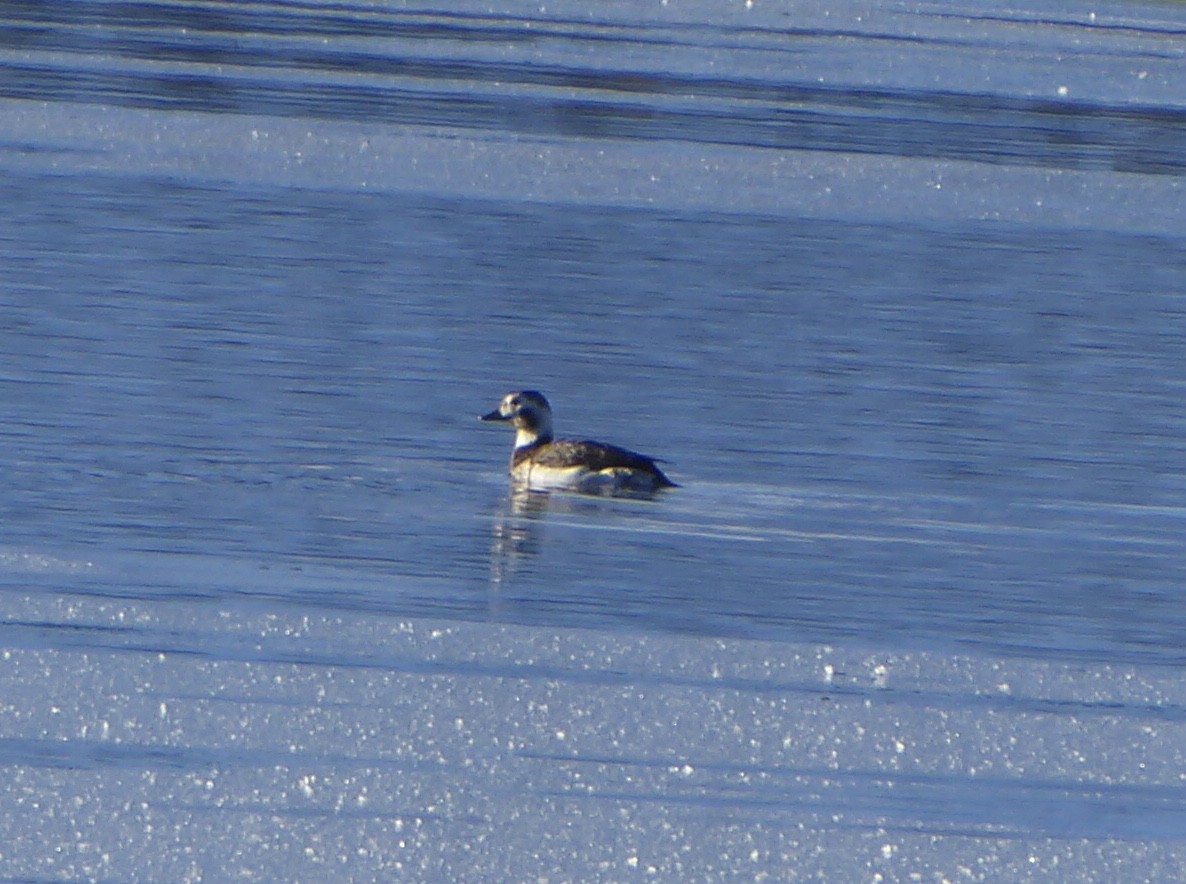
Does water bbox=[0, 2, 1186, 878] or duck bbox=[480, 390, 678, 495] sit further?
duck bbox=[480, 390, 678, 495]

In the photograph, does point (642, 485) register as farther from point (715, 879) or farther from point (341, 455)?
point (715, 879)

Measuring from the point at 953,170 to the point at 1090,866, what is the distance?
47.8ft

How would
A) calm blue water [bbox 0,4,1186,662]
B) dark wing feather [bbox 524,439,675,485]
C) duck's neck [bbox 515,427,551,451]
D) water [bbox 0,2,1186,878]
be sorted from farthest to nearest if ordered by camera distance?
1. duck's neck [bbox 515,427,551,451]
2. dark wing feather [bbox 524,439,675,485]
3. calm blue water [bbox 0,4,1186,662]
4. water [bbox 0,2,1186,878]

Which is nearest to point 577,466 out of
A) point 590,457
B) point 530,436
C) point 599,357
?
point 590,457

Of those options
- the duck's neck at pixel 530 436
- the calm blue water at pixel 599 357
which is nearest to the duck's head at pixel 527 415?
the duck's neck at pixel 530 436

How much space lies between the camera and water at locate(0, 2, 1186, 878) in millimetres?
6383

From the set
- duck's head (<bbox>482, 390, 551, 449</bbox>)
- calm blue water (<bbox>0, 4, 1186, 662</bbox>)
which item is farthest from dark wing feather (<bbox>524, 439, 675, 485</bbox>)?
duck's head (<bbox>482, 390, 551, 449</bbox>)

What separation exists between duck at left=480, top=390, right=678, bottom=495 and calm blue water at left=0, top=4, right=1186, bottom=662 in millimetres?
84

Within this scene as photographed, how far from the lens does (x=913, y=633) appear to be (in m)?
6.82

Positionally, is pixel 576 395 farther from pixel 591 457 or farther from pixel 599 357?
pixel 591 457

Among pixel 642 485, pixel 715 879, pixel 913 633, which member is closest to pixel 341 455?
pixel 642 485

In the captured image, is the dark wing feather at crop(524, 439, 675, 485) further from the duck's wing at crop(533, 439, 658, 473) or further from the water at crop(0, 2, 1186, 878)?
the water at crop(0, 2, 1186, 878)

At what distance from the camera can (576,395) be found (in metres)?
10.6

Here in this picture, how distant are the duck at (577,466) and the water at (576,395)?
4.3 inches
